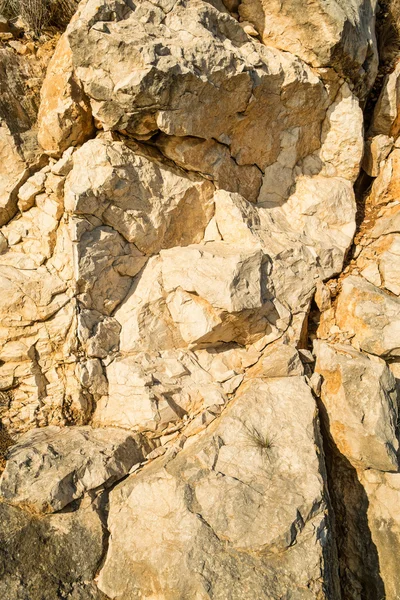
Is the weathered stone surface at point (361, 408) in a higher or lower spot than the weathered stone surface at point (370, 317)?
lower

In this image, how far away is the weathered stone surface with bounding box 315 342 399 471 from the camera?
385 cm

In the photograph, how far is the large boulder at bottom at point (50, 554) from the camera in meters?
3.16

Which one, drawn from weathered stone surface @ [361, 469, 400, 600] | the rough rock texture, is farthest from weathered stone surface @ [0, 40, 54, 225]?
weathered stone surface @ [361, 469, 400, 600]

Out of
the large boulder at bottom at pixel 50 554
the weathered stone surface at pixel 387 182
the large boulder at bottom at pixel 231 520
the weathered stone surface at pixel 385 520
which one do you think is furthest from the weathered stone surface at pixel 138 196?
the weathered stone surface at pixel 385 520

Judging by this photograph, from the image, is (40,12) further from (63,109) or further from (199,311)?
(199,311)

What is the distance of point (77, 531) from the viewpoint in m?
3.42

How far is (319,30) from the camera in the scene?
205 inches

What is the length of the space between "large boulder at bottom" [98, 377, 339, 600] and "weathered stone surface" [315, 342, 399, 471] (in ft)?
1.25

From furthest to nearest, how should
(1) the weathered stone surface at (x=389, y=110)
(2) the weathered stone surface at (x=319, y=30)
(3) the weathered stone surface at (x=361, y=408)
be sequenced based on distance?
1. (1) the weathered stone surface at (x=389, y=110)
2. (2) the weathered stone surface at (x=319, y=30)
3. (3) the weathered stone surface at (x=361, y=408)

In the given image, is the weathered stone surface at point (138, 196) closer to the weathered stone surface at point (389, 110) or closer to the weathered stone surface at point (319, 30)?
the weathered stone surface at point (319, 30)

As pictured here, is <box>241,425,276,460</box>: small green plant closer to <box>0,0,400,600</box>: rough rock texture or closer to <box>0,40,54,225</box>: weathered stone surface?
<box>0,0,400,600</box>: rough rock texture

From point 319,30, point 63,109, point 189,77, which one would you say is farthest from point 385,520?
point 319,30

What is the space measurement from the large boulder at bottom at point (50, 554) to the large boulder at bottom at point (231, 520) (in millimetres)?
142

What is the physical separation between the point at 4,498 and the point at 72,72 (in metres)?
4.51
